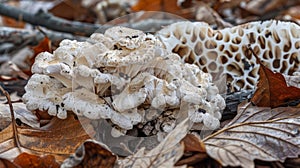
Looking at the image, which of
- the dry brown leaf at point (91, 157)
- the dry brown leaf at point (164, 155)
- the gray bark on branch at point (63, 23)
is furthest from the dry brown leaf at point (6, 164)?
the gray bark on branch at point (63, 23)

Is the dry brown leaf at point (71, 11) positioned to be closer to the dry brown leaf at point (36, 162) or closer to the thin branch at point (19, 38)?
the thin branch at point (19, 38)

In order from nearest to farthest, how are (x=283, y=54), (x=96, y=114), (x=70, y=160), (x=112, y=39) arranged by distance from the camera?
(x=70, y=160)
(x=96, y=114)
(x=112, y=39)
(x=283, y=54)

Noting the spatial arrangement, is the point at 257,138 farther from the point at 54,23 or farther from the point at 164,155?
the point at 54,23

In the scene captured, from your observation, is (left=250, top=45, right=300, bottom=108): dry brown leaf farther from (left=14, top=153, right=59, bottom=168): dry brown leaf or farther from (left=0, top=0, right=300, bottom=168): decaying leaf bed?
(left=14, top=153, right=59, bottom=168): dry brown leaf

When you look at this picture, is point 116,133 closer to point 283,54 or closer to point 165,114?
point 165,114

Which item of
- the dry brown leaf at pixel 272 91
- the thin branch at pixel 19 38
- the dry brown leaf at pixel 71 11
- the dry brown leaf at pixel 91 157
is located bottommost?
the dry brown leaf at pixel 71 11

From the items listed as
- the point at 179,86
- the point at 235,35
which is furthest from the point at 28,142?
the point at 235,35
